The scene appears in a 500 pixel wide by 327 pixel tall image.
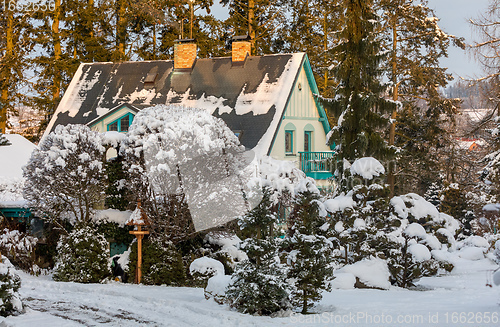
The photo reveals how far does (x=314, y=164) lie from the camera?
28547 millimetres

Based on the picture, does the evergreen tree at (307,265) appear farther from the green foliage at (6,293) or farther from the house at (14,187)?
the house at (14,187)

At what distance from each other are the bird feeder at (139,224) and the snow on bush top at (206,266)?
1485mm

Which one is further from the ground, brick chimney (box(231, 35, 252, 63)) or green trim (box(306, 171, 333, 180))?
brick chimney (box(231, 35, 252, 63))

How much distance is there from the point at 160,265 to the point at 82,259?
7.00 ft

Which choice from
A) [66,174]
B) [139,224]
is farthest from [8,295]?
[66,174]

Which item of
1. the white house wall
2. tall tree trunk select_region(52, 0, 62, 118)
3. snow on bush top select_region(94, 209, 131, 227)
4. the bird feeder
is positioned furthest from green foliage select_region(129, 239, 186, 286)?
tall tree trunk select_region(52, 0, 62, 118)

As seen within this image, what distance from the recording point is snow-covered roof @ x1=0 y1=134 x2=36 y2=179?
27734mm

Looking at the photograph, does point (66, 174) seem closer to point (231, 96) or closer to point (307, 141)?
point (231, 96)

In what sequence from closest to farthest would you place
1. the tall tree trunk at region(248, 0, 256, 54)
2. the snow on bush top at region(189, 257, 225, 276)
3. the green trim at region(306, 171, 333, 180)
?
the snow on bush top at region(189, 257, 225, 276), the green trim at region(306, 171, 333, 180), the tall tree trunk at region(248, 0, 256, 54)

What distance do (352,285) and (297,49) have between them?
80.1 ft

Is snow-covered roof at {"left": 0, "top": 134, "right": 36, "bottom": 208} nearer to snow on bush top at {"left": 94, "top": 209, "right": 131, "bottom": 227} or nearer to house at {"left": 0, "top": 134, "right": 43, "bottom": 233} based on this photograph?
house at {"left": 0, "top": 134, "right": 43, "bottom": 233}

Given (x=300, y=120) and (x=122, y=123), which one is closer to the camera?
(x=122, y=123)

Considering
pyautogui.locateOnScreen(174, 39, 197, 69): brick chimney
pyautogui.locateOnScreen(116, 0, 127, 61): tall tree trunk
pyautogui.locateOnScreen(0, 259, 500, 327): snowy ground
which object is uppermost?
pyautogui.locateOnScreen(116, 0, 127, 61): tall tree trunk

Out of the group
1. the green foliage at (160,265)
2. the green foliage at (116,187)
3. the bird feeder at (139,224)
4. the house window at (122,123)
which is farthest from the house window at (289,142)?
the bird feeder at (139,224)
